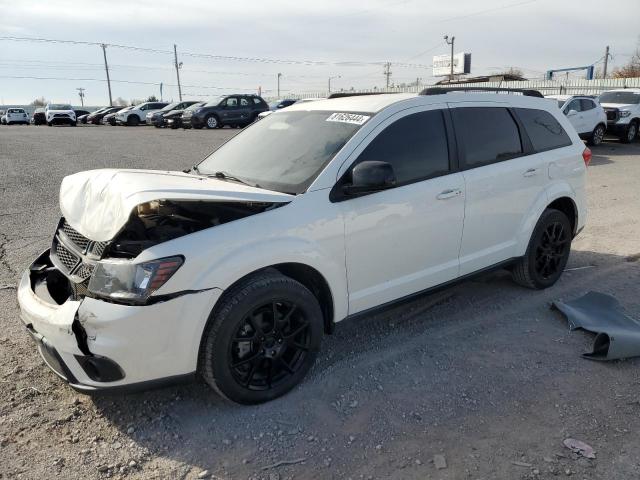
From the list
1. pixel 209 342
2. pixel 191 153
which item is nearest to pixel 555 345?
pixel 209 342

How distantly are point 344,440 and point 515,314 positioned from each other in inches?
88.3

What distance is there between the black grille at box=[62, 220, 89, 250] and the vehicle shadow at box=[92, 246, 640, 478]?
36.6 inches

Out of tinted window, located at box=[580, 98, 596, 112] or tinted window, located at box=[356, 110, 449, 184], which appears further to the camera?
tinted window, located at box=[580, 98, 596, 112]

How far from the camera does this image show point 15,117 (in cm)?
4194

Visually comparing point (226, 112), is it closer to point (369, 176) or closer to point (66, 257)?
point (66, 257)

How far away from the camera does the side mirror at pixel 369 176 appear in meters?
3.27

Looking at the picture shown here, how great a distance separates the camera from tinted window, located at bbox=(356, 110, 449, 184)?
3.67 metres

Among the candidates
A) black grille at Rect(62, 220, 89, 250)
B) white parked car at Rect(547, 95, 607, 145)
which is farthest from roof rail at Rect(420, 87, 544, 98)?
white parked car at Rect(547, 95, 607, 145)

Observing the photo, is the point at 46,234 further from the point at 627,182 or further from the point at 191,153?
the point at 627,182

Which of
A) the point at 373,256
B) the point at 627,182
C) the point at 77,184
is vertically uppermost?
the point at 77,184

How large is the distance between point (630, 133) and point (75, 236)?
66.2 feet

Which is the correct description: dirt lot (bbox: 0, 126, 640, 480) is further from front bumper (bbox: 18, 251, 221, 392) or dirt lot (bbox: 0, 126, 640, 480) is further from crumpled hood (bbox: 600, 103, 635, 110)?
crumpled hood (bbox: 600, 103, 635, 110)

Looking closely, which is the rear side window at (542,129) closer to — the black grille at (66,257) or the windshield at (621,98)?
the black grille at (66,257)

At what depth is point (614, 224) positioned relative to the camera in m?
7.45
